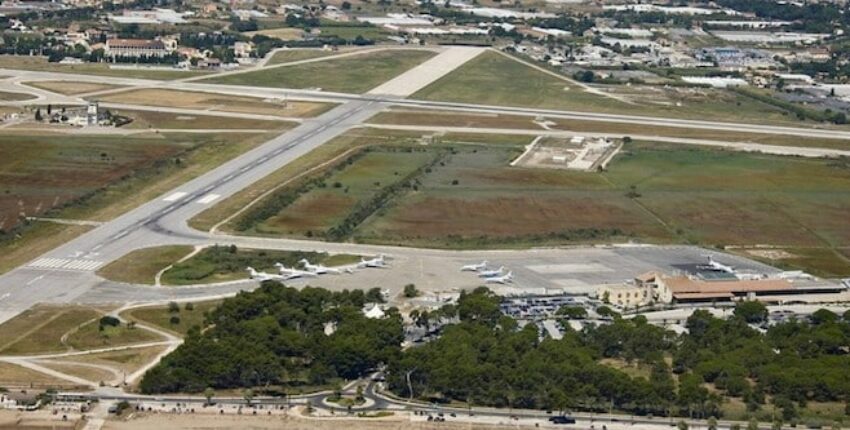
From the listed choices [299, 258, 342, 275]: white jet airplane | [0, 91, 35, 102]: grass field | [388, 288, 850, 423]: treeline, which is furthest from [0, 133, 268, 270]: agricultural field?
[388, 288, 850, 423]: treeline

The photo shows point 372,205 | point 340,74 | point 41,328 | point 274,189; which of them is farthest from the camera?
point 340,74

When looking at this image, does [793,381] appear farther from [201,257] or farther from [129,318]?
[201,257]

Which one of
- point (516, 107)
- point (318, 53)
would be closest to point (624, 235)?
point (516, 107)

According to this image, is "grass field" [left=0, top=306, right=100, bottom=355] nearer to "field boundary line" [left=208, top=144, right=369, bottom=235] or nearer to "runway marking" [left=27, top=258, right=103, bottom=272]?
"runway marking" [left=27, top=258, right=103, bottom=272]

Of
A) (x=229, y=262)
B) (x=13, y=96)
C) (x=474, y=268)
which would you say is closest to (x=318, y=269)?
(x=229, y=262)

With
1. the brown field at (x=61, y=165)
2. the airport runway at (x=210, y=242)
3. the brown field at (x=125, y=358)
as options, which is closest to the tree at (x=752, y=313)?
the airport runway at (x=210, y=242)

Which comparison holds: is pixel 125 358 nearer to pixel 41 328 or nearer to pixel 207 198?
pixel 41 328
